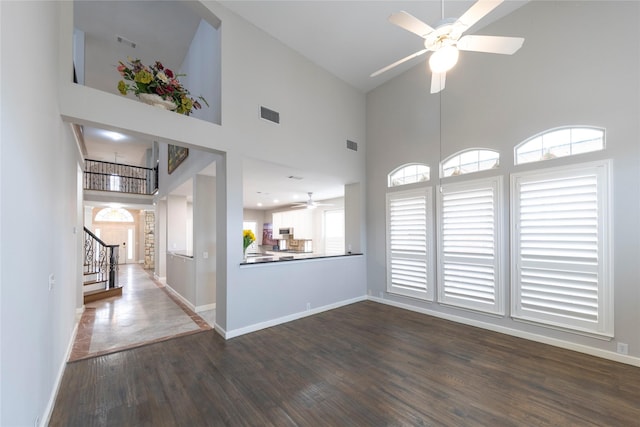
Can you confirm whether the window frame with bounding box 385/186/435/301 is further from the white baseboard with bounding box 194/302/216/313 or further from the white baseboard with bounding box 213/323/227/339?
the white baseboard with bounding box 194/302/216/313

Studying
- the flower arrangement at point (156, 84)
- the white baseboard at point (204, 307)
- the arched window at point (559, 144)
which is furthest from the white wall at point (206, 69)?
the arched window at point (559, 144)

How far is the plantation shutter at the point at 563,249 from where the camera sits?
3045mm

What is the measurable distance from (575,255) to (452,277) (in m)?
1.55

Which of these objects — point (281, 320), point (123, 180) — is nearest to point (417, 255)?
point (281, 320)

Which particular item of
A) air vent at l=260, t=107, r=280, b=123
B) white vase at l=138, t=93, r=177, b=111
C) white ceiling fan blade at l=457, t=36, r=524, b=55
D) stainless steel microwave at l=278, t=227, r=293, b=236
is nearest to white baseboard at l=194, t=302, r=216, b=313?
white vase at l=138, t=93, r=177, b=111

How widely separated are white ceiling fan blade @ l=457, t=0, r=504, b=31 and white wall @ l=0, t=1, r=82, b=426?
2.83 m

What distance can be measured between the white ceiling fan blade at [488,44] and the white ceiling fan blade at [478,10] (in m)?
0.19

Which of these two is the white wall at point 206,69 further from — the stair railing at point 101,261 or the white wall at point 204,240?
the stair railing at point 101,261

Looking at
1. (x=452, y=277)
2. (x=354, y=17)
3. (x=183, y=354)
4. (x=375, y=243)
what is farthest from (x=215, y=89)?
(x=452, y=277)

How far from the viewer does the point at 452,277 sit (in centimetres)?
429

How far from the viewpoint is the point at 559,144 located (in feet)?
11.1

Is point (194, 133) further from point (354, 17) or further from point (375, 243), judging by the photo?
point (375, 243)

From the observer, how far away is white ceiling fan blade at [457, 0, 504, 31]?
190 cm

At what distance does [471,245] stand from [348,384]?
2867 mm
